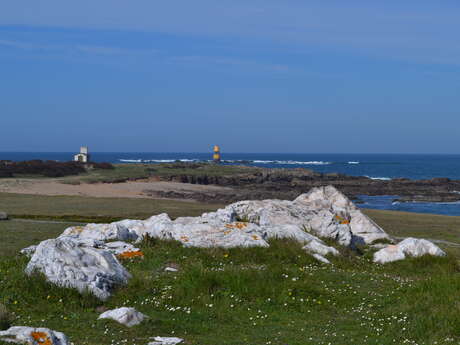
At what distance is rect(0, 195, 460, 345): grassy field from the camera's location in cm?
1130

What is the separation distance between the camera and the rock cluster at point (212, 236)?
14.5 metres

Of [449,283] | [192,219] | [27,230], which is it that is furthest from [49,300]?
[27,230]

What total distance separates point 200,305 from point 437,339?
499 centimetres

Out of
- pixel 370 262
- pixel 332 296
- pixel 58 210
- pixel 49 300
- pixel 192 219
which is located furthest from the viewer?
pixel 58 210

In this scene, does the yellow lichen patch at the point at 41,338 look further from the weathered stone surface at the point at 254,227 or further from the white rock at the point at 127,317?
the weathered stone surface at the point at 254,227

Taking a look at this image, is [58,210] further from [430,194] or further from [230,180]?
[430,194]

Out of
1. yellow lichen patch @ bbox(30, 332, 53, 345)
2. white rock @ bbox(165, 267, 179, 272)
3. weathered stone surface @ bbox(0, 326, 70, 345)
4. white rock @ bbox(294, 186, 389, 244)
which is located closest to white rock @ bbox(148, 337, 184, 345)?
weathered stone surface @ bbox(0, 326, 70, 345)

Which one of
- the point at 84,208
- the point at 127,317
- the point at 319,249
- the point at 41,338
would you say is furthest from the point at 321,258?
the point at 84,208

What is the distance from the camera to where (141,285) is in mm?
14492

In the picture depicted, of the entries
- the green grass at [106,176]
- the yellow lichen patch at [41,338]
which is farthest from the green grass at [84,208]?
the yellow lichen patch at [41,338]

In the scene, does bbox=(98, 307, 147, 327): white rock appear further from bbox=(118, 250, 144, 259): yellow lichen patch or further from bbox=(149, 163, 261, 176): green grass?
bbox=(149, 163, 261, 176): green grass

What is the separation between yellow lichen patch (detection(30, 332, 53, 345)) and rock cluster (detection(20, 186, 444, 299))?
4.73m

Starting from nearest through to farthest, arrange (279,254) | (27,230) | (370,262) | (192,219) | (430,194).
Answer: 1. (279,254)
2. (370,262)
3. (192,219)
4. (27,230)
5. (430,194)

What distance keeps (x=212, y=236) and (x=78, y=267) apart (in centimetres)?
623
